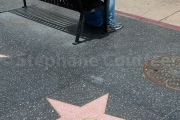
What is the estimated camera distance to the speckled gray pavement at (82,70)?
2878 mm

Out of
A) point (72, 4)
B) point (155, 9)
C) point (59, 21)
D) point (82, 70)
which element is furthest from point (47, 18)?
point (155, 9)

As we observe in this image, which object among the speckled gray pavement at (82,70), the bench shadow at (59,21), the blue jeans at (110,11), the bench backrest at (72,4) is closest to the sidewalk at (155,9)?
the speckled gray pavement at (82,70)

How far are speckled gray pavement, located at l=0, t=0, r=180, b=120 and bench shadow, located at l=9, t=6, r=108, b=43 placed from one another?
0.15ft

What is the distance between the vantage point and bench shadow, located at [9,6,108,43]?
4703 millimetres

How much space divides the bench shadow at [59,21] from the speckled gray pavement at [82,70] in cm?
5

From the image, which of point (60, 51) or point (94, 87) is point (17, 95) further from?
point (60, 51)

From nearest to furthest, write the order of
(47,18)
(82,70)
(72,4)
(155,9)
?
1. (82,70)
2. (72,4)
3. (47,18)
4. (155,9)

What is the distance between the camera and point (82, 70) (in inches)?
141

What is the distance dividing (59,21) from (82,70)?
191 cm

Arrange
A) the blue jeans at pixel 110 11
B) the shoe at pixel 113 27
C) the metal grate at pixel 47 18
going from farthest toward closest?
1. the metal grate at pixel 47 18
2. the shoe at pixel 113 27
3. the blue jeans at pixel 110 11

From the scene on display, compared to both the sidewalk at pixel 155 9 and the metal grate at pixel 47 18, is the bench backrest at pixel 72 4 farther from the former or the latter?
the sidewalk at pixel 155 9

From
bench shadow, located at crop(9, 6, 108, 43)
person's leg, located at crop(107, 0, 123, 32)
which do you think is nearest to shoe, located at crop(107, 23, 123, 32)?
person's leg, located at crop(107, 0, 123, 32)

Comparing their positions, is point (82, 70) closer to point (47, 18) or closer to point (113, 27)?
point (113, 27)

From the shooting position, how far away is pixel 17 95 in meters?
3.08
